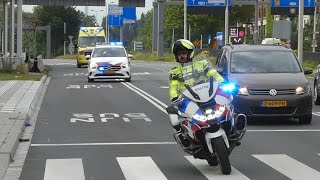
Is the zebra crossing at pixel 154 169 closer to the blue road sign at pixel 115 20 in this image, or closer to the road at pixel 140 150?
the road at pixel 140 150

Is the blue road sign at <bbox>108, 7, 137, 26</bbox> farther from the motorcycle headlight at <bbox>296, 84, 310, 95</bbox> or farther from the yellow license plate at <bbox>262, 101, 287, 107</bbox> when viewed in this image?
the yellow license plate at <bbox>262, 101, 287, 107</bbox>

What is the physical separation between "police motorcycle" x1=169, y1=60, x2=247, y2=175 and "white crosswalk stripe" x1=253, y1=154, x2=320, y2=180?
79 cm

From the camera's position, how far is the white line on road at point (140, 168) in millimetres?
9281

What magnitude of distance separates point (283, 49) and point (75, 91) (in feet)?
40.7

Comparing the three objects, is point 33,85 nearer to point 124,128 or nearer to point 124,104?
point 124,104

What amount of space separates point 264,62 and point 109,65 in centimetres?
1758

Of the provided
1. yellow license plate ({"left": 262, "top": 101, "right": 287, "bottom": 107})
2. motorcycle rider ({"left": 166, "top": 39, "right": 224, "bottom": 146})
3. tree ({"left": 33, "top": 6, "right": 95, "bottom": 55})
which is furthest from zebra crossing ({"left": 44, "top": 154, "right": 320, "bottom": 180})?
tree ({"left": 33, "top": 6, "right": 95, "bottom": 55})

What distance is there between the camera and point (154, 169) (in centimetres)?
984

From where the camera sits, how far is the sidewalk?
10.8m

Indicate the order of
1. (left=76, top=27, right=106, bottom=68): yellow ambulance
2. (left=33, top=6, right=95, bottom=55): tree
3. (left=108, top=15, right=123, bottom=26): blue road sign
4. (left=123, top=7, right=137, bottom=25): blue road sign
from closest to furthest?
(left=76, top=27, right=106, bottom=68): yellow ambulance < (left=123, top=7, right=137, bottom=25): blue road sign < (left=108, top=15, right=123, bottom=26): blue road sign < (left=33, top=6, right=95, bottom=55): tree

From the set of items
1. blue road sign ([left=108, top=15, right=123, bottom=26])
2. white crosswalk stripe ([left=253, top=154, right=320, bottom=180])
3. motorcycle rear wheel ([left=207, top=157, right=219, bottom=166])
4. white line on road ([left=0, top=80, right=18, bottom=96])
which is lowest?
white line on road ([left=0, top=80, right=18, bottom=96])

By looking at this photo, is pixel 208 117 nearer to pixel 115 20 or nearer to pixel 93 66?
pixel 93 66

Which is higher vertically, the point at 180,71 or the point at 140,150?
the point at 180,71

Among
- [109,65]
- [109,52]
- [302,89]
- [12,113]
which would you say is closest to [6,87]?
[109,65]
